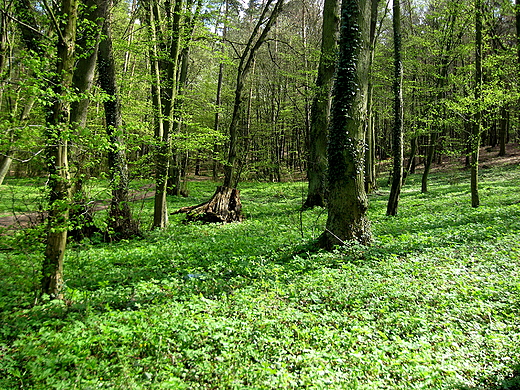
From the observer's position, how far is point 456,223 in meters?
8.81

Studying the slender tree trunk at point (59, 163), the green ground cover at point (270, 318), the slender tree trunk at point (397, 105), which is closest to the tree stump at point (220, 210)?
the green ground cover at point (270, 318)

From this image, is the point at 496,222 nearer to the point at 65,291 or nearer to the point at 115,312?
the point at 115,312

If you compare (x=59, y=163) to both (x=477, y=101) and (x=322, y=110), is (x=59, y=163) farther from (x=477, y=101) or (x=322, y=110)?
(x=477, y=101)

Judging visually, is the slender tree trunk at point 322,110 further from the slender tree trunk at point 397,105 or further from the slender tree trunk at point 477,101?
the slender tree trunk at point 477,101

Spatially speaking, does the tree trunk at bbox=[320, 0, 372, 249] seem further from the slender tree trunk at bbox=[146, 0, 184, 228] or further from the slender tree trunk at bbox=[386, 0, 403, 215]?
the slender tree trunk at bbox=[146, 0, 184, 228]

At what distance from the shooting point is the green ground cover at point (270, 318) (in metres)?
3.01

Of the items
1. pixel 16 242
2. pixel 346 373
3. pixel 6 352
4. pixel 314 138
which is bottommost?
pixel 346 373

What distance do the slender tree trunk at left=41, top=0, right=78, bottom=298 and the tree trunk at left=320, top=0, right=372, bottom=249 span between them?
4966mm

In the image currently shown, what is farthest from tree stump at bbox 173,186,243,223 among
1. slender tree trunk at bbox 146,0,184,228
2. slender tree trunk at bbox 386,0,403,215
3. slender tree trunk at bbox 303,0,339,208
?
slender tree trunk at bbox 386,0,403,215

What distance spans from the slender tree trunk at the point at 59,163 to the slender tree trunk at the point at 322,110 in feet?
27.8

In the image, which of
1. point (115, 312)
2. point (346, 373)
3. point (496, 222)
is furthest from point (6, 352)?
point (496, 222)

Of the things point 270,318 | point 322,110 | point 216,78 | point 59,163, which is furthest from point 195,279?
point 216,78

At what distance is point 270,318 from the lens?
4.05m

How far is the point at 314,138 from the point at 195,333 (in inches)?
393
